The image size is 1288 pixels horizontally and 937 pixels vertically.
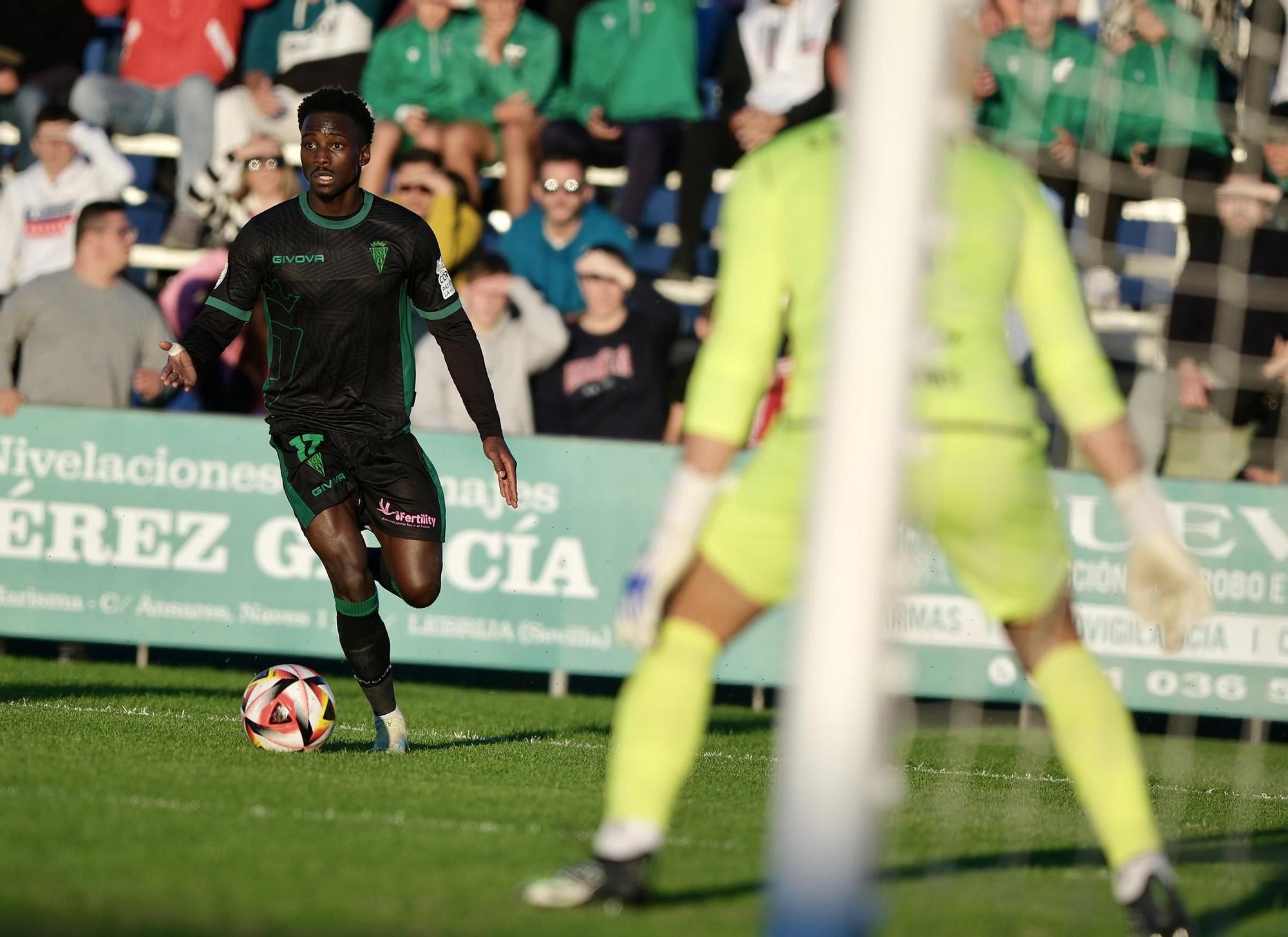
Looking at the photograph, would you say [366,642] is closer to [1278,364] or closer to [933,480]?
[933,480]

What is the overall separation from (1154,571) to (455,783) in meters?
3.18

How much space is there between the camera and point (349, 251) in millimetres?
7418

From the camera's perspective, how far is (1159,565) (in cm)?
440

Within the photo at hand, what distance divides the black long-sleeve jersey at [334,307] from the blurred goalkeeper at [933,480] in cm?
329

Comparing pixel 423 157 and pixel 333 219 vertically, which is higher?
pixel 423 157

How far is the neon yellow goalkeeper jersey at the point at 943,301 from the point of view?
425 cm

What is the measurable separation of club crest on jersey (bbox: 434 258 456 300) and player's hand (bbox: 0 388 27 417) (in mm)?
4642

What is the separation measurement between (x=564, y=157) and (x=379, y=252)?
5679 millimetres

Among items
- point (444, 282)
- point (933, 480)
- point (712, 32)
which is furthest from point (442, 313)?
point (712, 32)

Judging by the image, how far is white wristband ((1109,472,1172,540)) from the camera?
4.38 meters

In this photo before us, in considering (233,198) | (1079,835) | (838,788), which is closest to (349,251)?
(1079,835)

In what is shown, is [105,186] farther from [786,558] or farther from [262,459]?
[786,558]

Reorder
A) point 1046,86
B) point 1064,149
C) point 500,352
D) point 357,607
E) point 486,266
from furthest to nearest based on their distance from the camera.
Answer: point 486,266 → point 500,352 → point 1064,149 → point 1046,86 → point 357,607

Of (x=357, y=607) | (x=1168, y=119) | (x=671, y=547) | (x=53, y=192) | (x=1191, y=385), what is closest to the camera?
(x=671, y=547)
